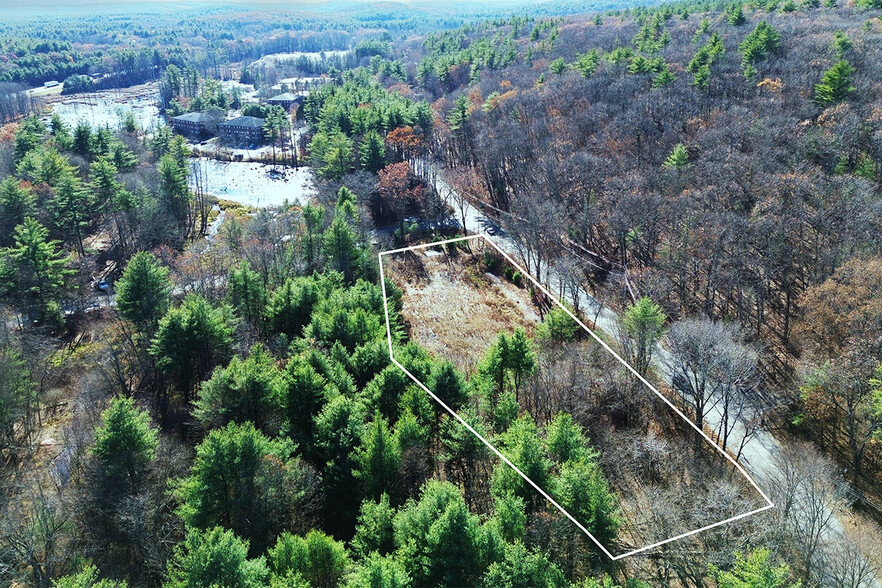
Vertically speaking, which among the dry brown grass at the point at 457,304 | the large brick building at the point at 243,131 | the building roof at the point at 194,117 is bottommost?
the dry brown grass at the point at 457,304

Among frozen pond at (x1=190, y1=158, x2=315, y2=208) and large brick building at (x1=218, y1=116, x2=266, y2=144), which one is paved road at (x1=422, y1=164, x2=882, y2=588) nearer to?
frozen pond at (x1=190, y1=158, x2=315, y2=208)

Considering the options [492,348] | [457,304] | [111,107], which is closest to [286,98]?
[111,107]

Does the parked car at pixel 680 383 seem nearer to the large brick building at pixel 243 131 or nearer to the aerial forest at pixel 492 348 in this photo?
the aerial forest at pixel 492 348

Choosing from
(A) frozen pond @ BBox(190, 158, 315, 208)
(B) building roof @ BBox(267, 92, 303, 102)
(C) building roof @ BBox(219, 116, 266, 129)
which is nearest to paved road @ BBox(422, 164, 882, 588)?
(A) frozen pond @ BBox(190, 158, 315, 208)

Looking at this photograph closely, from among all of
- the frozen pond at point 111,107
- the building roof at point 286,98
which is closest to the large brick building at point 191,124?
the frozen pond at point 111,107

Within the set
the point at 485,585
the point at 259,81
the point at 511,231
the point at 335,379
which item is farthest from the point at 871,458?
the point at 259,81

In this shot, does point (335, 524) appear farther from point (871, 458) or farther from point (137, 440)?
point (871, 458)
